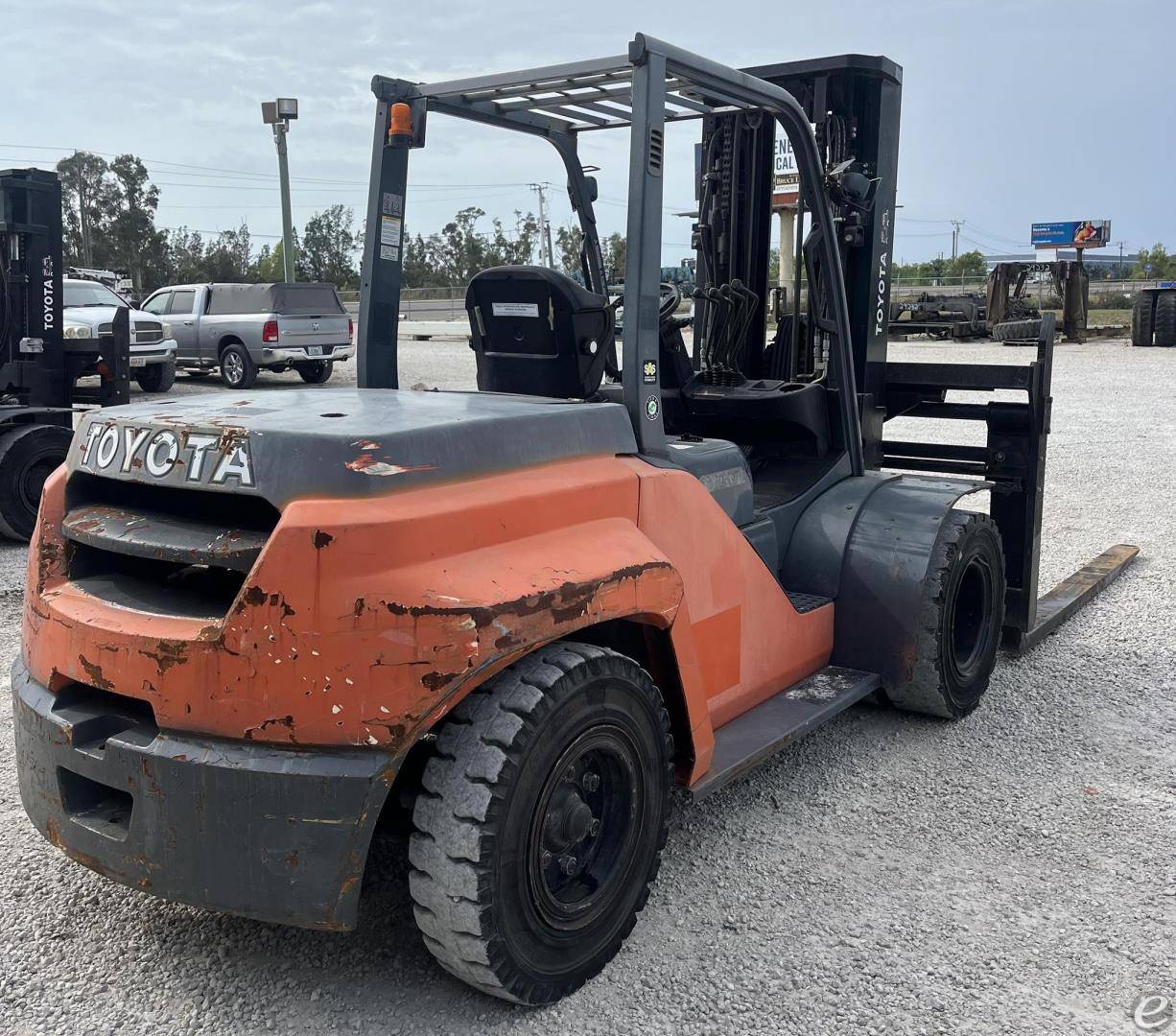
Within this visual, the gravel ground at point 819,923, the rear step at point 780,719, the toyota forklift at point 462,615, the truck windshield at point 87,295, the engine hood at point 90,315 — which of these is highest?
the truck windshield at point 87,295

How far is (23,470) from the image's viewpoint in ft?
29.4

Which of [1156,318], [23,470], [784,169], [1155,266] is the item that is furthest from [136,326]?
[1155,266]

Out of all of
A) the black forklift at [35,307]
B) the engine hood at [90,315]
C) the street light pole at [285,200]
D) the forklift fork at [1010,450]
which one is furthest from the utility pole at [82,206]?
the forklift fork at [1010,450]

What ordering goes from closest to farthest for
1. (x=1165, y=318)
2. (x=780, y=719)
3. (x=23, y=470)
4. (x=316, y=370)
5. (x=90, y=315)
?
1. (x=780, y=719)
2. (x=23, y=470)
3. (x=90, y=315)
4. (x=316, y=370)
5. (x=1165, y=318)

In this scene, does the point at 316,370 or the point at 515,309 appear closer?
the point at 515,309

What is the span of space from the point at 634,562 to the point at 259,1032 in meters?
1.52

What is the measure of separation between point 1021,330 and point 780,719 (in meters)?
2.79

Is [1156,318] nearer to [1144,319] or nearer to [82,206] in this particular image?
[1144,319]

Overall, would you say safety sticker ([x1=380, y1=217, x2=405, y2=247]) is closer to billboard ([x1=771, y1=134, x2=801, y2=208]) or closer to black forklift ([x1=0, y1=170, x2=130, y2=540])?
billboard ([x1=771, y1=134, x2=801, y2=208])

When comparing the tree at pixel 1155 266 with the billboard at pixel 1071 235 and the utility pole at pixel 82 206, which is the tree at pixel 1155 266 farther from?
the utility pole at pixel 82 206

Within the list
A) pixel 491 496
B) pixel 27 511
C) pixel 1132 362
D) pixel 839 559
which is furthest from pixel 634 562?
pixel 1132 362

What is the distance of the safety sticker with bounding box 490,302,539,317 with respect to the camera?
157 inches

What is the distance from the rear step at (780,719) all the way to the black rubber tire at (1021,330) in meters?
2.07

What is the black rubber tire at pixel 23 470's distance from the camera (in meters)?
8.87
